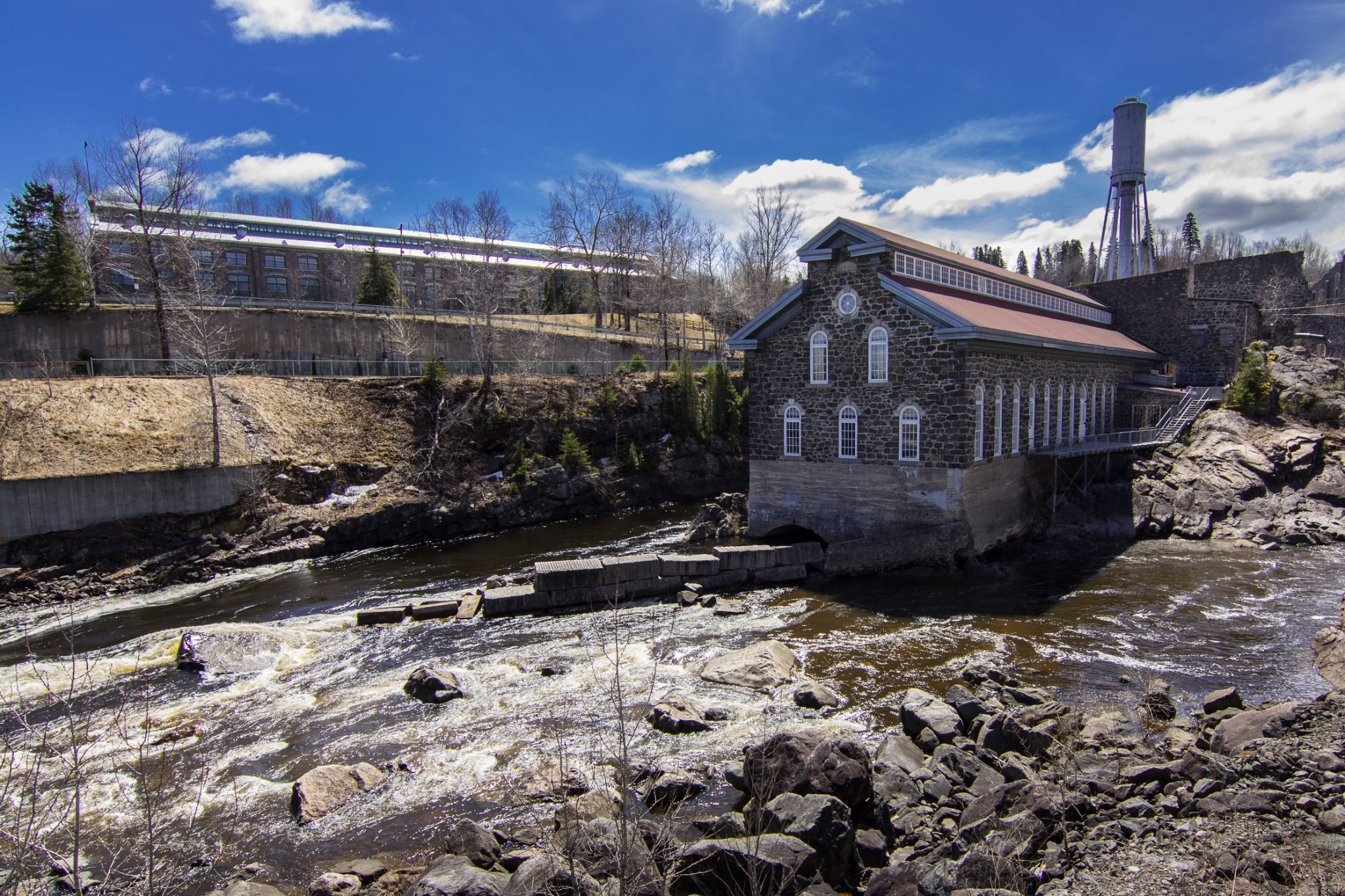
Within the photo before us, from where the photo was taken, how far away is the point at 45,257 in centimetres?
3397

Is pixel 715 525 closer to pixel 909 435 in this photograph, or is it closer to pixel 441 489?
pixel 909 435

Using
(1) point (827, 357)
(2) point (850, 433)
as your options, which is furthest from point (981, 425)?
(1) point (827, 357)

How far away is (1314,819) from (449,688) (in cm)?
1185

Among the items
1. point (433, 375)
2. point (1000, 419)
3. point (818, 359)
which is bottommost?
point (1000, 419)

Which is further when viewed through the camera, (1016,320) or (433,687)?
(1016,320)

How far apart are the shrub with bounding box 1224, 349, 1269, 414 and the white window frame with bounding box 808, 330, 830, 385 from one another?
19.7 m

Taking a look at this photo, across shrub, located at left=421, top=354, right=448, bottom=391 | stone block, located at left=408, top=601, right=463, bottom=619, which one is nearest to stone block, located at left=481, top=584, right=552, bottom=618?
stone block, located at left=408, top=601, right=463, bottom=619

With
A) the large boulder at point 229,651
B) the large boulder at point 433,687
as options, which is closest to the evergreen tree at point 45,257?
the large boulder at point 229,651

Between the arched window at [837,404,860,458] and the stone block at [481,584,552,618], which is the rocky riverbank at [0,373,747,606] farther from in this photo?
the arched window at [837,404,860,458]

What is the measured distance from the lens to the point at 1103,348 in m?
27.4

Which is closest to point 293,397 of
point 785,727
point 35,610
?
point 35,610

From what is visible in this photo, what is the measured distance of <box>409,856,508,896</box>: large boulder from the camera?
6539 mm

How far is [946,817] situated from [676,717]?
4261 millimetres

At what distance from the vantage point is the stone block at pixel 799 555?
19.8 metres
